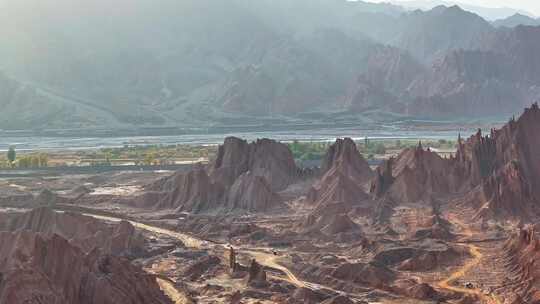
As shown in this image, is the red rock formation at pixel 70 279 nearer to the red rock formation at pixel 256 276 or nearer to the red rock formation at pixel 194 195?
the red rock formation at pixel 256 276

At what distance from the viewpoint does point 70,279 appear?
195 feet

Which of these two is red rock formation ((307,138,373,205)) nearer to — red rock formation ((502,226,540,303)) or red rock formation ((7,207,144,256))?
red rock formation ((7,207,144,256))

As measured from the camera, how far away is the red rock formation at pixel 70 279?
53906 millimetres

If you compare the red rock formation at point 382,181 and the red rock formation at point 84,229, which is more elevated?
the red rock formation at point 382,181

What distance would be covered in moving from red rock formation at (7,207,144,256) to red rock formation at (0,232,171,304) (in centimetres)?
2562

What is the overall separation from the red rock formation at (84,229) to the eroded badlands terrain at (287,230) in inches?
8.4


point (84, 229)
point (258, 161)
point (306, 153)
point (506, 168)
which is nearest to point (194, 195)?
point (258, 161)

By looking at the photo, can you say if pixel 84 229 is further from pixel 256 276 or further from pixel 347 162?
pixel 347 162

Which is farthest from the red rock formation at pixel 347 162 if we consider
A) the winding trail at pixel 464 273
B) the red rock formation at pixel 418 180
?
Result: the winding trail at pixel 464 273

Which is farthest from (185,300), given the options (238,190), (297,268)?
(238,190)

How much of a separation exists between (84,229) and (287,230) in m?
25.5

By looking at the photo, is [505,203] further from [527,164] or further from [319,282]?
[319,282]

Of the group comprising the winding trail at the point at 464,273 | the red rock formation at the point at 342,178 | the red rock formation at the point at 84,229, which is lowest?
the winding trail at the point at 464,273

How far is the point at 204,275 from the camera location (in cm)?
8319
